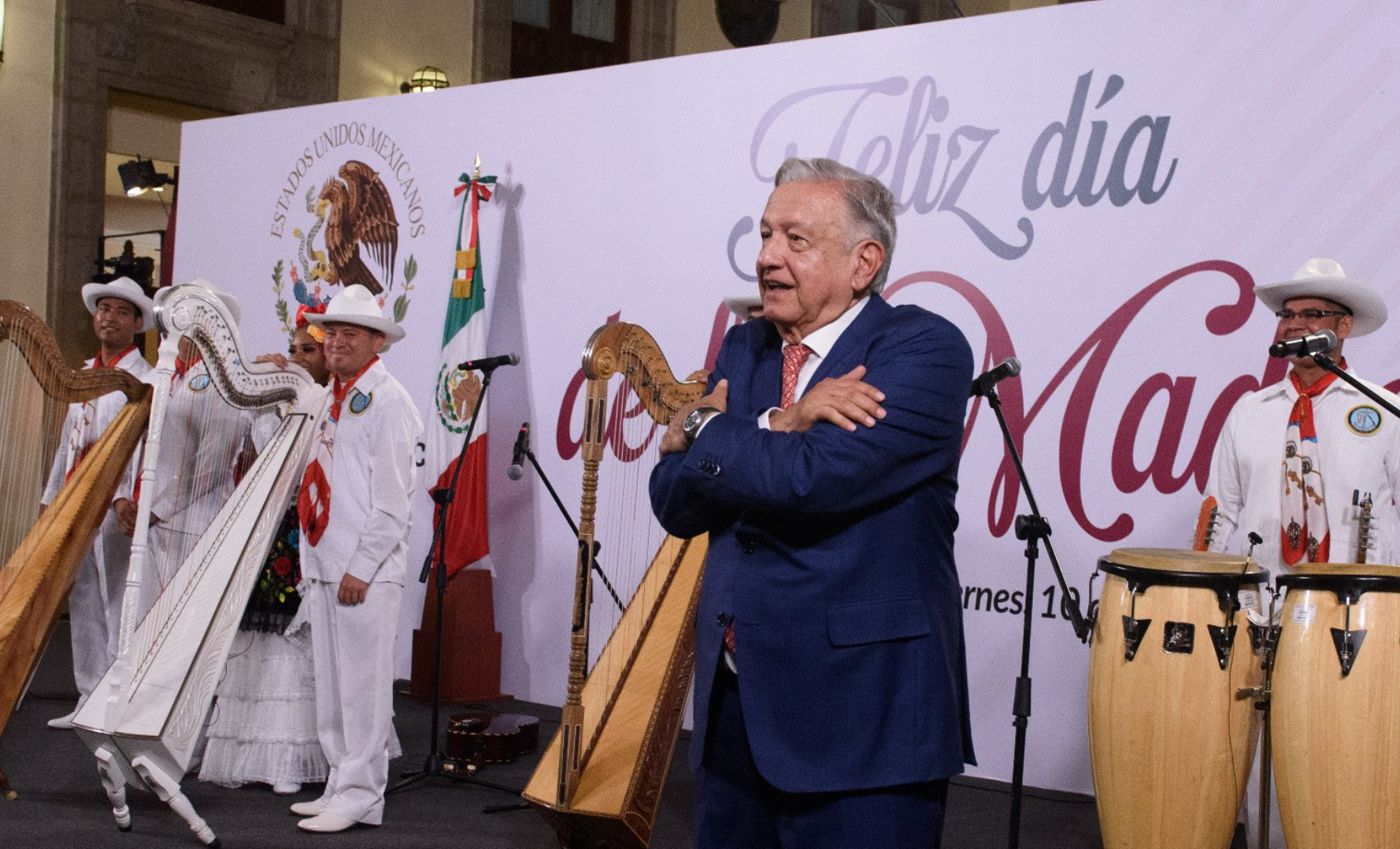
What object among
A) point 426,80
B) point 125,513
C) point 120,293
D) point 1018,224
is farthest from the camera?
point 426,80

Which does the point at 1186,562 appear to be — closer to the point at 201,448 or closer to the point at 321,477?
the point at 321,477

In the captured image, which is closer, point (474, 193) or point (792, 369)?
point (792, 369)

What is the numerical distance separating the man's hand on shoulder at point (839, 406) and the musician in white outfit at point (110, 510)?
416cm

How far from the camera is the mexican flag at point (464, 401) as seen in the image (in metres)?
6.42

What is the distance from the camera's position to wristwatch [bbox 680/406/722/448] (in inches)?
82.4

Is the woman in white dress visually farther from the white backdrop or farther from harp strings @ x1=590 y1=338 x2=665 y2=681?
the white backdrop

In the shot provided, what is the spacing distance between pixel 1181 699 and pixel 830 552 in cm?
182

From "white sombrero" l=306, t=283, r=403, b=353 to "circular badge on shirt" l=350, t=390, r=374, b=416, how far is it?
0.24 meters

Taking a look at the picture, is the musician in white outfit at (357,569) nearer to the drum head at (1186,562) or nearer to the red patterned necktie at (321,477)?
the red patterned necktie at (321,477)

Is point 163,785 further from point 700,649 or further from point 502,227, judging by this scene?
point 502,227

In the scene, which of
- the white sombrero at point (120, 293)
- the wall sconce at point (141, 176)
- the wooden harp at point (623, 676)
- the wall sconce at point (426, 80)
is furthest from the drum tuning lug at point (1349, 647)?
the wall sconce at point (426, 80)

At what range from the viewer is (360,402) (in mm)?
4527

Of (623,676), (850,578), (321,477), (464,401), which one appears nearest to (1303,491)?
(623,676)

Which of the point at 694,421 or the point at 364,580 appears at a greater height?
the point at 694,421
